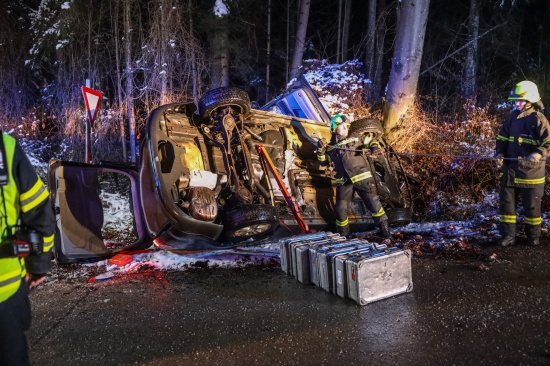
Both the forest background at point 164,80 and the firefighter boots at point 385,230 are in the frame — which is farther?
the forest background at point 164,80

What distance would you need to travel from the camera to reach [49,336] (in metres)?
2.91

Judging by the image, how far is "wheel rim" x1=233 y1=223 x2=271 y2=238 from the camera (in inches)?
181

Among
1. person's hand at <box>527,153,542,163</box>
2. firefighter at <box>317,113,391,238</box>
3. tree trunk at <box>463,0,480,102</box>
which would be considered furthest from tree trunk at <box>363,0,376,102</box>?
person's hand at <box>527,153,542,163</box>

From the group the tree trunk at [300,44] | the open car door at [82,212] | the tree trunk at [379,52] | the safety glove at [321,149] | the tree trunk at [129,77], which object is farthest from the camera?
the tree trunk at [300,44]

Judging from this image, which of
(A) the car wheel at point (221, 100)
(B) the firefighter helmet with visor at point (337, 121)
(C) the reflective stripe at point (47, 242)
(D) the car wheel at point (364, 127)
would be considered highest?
(A) the car wheel at point (221, 100)

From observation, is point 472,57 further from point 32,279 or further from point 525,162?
point 32,279

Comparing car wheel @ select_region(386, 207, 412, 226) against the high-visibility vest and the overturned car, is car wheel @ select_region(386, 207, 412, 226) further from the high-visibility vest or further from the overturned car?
the high-visibility vest

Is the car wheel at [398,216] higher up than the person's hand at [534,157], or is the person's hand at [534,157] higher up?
the person's hand at [534,157]

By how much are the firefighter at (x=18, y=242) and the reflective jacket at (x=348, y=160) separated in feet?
13.0

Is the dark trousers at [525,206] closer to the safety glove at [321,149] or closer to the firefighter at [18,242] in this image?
the safety glove at [321,149]

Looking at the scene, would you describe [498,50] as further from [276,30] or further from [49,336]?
[49,336]

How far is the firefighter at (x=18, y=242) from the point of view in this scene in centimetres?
172

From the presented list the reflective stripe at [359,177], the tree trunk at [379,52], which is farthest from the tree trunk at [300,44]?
the reflective stripe at [359,177]

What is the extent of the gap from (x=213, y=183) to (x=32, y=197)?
9.86 ft
